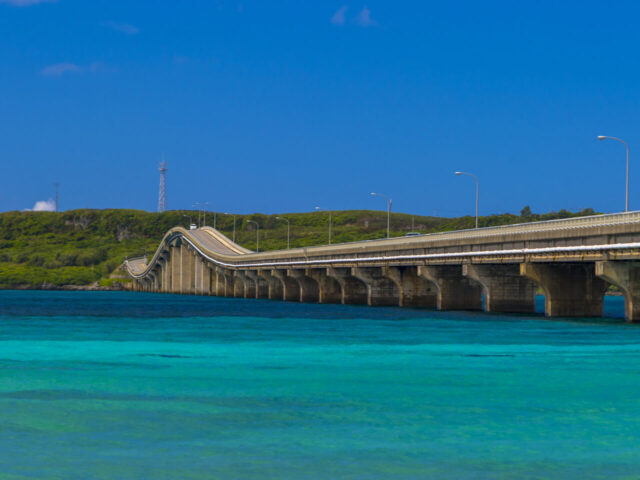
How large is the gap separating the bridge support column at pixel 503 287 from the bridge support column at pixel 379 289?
25730 mm

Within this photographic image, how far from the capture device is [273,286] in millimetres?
147375

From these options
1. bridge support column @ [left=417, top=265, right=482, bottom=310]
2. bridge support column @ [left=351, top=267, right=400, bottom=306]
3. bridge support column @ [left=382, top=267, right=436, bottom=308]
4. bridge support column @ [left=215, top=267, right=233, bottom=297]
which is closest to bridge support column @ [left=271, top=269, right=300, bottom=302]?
bridge support column @ [left=215, top=267, right=233, bottom=297]

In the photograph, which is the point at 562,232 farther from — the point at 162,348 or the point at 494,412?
the point at 494,412

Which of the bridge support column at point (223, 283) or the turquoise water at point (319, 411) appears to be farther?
the bridge support column at point (223, 283)

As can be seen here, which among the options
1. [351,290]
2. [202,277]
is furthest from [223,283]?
[351,290]

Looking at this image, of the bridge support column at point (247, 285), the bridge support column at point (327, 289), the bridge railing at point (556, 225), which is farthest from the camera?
the bridge support column at point (247, 285)

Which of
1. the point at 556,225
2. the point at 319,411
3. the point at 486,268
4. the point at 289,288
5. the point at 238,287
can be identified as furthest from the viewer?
the point at 238,287

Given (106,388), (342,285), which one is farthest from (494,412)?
(342,285)

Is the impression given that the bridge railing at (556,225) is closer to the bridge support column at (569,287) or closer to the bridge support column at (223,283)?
the bridge support column at (569,287)

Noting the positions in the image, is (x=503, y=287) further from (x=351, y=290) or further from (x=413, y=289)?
(x=351, y=290)

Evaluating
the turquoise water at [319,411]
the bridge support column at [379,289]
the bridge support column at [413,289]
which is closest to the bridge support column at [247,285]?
the bridge support column at [379,289]

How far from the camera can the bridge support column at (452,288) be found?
84062 mm

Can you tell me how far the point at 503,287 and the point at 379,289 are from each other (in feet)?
92.8

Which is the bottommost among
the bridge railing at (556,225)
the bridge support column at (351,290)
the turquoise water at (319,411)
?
the turquoise water at (319,411)
